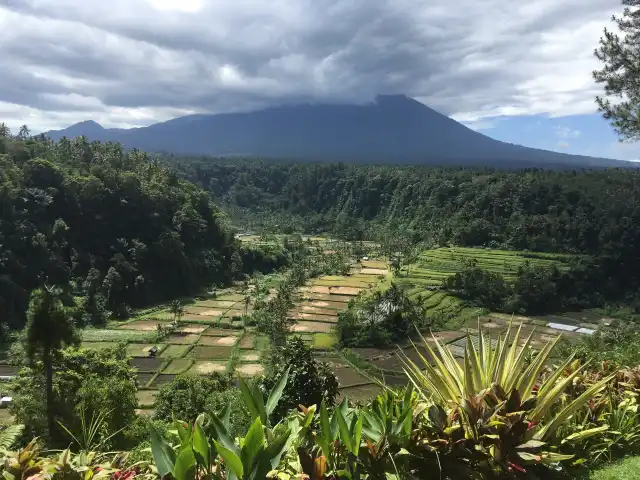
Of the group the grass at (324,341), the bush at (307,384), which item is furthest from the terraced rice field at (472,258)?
the bush at (307,384)

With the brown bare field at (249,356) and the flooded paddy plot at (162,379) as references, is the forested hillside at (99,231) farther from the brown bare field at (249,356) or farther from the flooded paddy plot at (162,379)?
the brown bare field at (249,356)

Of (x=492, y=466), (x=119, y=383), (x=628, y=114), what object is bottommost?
(x=119, y=383)

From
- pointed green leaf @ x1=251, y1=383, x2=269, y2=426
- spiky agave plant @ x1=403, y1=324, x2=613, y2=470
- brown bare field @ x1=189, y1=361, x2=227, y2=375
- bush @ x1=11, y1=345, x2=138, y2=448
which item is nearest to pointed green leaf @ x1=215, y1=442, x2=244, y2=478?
pointed green leaf @ x1=251, y1=383, x2=269, y2=426

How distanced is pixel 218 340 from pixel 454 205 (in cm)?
4281

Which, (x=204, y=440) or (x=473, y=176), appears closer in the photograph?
(x=204, y=440)

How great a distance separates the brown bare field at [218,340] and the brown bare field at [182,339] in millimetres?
490

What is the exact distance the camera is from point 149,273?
4434 cm

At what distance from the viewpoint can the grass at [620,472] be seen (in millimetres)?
3014

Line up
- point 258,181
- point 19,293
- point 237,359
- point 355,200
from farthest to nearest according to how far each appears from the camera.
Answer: point 258,181, point 355,200, point 19,293, point 237,359

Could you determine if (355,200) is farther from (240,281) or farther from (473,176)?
(240,281)

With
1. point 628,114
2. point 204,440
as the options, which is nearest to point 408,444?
point 204,440

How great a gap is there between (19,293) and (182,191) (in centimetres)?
2291

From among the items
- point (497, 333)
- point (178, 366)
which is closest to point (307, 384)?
point (178, 366)

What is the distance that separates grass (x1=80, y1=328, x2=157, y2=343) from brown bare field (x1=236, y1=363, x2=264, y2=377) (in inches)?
304
